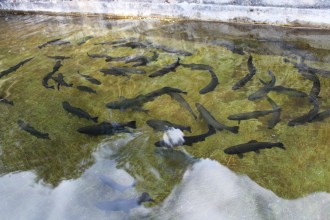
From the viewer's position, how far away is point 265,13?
7.25 m

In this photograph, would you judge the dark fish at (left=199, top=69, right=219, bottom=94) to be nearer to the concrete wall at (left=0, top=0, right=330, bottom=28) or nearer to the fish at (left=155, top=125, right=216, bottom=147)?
the fish at (left=155, top=125, right=216, bottom=147)

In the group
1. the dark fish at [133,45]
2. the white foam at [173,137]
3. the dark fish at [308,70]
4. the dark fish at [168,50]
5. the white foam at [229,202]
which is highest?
the dark fish at [133,45]

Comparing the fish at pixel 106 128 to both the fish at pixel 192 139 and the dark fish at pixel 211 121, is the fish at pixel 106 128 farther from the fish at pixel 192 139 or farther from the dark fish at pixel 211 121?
the dark fish at pixel 211 121

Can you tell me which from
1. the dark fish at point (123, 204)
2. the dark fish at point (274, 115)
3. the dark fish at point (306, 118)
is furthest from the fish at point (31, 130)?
the dark fish at point (306, 118)

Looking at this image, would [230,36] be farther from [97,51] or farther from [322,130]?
[322,130]

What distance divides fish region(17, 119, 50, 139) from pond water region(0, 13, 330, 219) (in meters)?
0.02

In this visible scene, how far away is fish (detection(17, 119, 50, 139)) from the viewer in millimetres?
4691

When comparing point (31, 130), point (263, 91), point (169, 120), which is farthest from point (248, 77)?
point (31, 130)

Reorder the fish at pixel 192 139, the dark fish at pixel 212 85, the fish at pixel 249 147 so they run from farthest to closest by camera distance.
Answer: the dark fish at pixel 212 85
the fish at pixel 192 139
the fish at pixel 249 147

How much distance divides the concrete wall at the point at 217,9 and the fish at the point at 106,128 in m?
4.07

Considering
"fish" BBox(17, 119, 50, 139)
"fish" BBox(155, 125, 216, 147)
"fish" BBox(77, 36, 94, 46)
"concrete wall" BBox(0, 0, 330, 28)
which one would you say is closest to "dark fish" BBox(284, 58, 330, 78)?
"concrete wall" BBox(0, 0, 330, 28)

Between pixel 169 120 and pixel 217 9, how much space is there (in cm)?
393

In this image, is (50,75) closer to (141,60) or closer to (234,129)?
(141,60)

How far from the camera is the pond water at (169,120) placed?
3633mm
